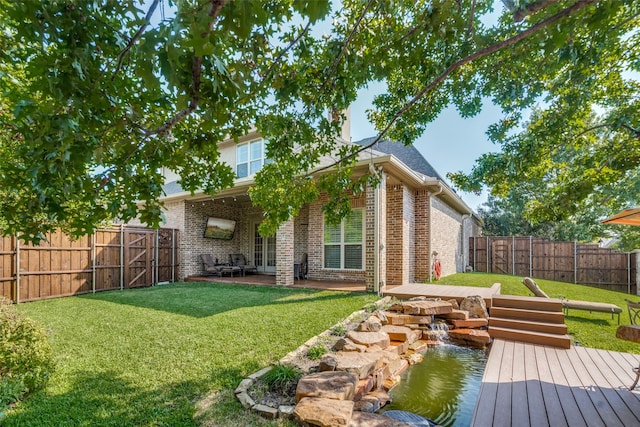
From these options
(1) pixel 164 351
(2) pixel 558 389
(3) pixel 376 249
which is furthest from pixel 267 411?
(3) pixel 376 249

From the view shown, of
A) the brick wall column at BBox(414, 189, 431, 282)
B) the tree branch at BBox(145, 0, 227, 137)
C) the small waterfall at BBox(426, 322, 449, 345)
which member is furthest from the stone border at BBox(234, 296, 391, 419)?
the brick wall column at BBox(414, 189, 431, 282)

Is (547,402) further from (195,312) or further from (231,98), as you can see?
(195,312)

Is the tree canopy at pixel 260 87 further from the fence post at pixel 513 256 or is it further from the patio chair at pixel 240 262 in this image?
the fence post at pixel 513 256

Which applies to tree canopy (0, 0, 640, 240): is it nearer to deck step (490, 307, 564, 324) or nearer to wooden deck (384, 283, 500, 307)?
wooden deck (384, 283, 500, 307)

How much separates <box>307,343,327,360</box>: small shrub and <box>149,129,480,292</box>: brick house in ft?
12.2

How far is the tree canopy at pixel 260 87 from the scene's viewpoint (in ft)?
5.23

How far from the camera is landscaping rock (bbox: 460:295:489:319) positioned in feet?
19.0

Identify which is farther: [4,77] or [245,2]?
[4,77]

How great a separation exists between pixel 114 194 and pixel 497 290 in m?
7.78

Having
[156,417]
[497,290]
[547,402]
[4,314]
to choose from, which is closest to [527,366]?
[547,402]

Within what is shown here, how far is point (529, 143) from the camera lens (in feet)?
17.5

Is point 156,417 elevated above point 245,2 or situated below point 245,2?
below

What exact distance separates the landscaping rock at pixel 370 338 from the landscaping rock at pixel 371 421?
4.82 ft

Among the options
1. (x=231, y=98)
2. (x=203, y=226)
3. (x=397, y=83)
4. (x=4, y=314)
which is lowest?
(x=4, y=314)
